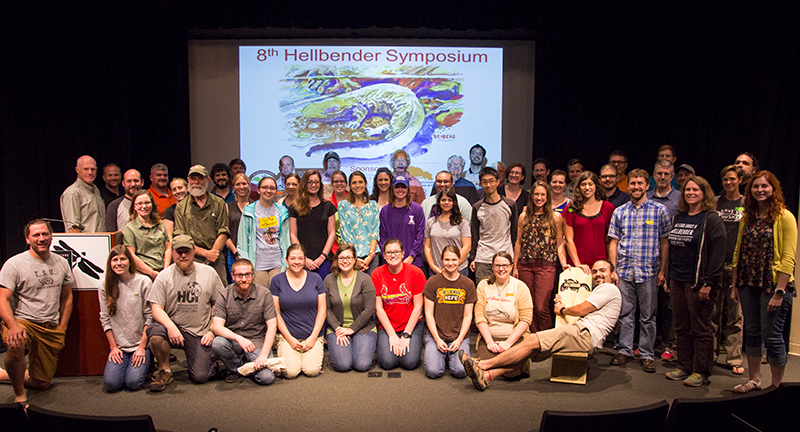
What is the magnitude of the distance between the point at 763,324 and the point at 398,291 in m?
2.61

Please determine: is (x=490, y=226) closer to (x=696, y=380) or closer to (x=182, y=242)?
(x=696, y=380)

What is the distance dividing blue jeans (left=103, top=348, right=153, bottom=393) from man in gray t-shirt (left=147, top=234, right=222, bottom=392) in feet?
0.35

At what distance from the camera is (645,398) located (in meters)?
3.55

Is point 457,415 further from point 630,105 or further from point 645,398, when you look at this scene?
point 630,105

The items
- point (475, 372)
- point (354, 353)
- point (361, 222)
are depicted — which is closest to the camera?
point (475, 372)

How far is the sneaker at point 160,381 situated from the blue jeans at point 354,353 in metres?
1.22

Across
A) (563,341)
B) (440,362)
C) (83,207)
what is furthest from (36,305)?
(563,341)

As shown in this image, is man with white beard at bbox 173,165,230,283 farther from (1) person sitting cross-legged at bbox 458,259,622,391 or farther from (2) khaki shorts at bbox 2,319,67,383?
(1) person sitting cross-legged at bbox 458,259,622,391

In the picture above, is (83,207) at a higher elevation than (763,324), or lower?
higher

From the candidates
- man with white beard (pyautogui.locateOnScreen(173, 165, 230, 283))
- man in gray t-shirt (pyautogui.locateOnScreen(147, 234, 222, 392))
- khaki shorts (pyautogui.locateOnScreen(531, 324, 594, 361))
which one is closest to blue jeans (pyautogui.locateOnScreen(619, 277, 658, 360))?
khaki shorts (pyautogui.locateOnScreen(531, 324, 594, 361))

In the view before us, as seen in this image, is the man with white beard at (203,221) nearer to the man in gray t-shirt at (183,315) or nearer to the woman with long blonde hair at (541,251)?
the man in gray t-shirt at (183,315)

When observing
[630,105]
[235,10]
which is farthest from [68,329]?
[630,105]

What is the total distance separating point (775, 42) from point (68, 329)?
6826 mm

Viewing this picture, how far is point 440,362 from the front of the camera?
12.8 ft
